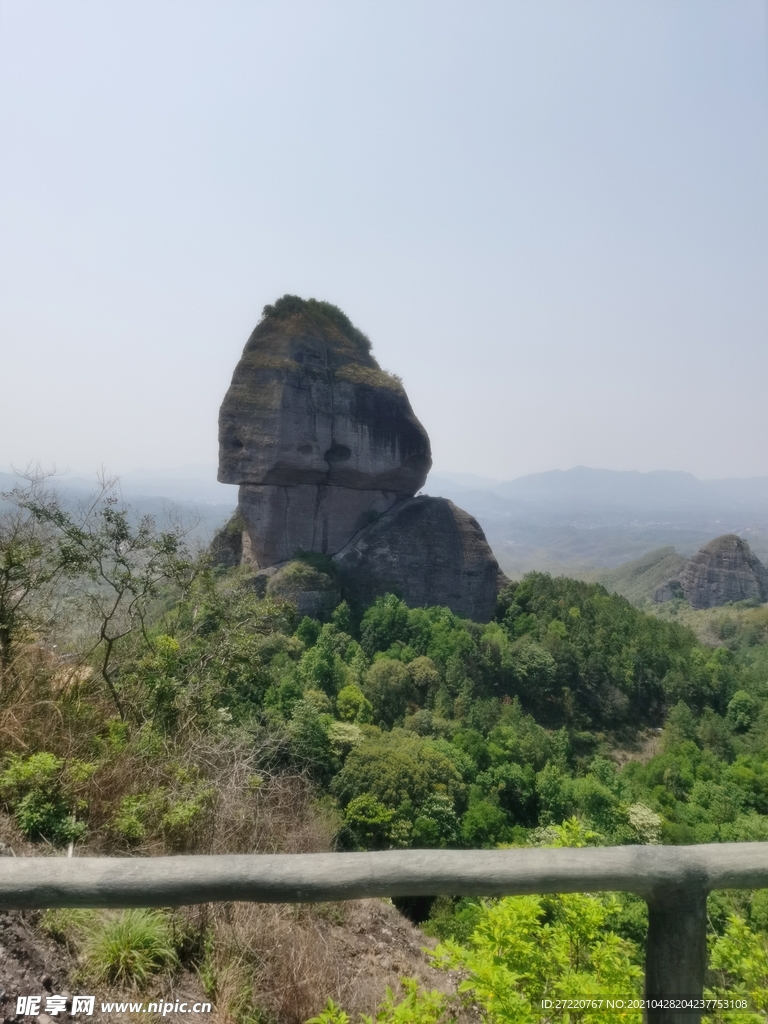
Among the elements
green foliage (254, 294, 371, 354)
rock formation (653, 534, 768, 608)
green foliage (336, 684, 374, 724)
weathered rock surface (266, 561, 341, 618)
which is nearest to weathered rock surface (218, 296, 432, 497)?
green foliage (254, 294, 371, 354)

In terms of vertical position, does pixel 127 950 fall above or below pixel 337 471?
below

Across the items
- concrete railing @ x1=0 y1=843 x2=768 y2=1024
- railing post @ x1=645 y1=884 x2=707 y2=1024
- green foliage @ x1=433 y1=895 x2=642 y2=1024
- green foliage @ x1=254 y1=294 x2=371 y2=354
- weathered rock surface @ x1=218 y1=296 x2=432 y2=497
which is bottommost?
green foliage @ x1=433 y1=895 x2=642 y2=1024

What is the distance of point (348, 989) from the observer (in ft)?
9.10

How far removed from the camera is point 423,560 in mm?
22625

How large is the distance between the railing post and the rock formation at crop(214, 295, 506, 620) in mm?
18802

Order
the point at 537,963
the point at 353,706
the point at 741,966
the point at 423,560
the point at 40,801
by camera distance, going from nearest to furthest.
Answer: the point at 741,966, the point at 537,963, the point at 40,801, the point at 353,706, the point at 423,560

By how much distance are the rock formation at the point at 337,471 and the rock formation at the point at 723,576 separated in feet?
158

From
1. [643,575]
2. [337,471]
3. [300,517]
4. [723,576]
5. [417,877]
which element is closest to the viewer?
[417,877]

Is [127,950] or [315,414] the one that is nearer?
[127,950]

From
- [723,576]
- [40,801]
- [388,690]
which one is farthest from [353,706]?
[723,576]

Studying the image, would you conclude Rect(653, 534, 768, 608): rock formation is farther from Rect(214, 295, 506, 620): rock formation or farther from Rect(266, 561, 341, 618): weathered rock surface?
Rect(266, 561, 341, 618): weathered rock surface

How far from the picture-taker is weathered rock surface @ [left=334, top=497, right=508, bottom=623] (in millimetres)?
22266

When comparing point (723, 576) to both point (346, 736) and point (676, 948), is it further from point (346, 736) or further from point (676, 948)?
point (676, 948)

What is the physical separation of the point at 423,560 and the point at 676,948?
70.1ft
